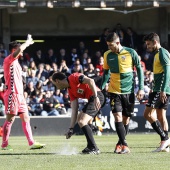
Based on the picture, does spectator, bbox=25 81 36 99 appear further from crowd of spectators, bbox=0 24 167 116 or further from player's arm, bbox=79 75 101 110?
player's arm, bbox=79 75 101 110

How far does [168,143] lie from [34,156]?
2.61 meters

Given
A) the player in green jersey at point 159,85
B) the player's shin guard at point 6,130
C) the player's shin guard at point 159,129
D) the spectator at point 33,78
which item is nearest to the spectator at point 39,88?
the spectator at point 33,78

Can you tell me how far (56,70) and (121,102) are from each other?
1456 centimetres

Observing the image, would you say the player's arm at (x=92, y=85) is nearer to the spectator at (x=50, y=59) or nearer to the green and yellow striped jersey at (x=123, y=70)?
the green and yellow striped jersey at (x=123, y=70)

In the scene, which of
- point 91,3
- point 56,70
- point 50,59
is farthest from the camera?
point 91,3

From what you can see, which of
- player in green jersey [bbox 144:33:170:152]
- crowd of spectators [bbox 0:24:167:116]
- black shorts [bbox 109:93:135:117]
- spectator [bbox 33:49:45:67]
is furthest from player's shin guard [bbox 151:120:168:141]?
spectator [bbox 33:49:45:67]

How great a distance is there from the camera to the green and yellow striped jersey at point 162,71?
13867 millimetres

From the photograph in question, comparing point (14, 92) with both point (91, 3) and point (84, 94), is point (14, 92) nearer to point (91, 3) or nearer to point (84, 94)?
point (84, 94)

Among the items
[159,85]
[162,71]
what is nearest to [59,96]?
[159,85]

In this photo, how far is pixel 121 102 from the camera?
555 inches

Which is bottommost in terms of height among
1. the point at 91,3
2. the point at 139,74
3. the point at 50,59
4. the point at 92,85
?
the point at 50,59

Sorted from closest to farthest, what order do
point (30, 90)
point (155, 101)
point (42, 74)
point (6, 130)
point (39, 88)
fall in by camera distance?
point (155, 101)
point (6, 130)
point (39, 88)
point (30, 90)
point (42, 74)

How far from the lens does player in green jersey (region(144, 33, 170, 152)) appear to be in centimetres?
1391

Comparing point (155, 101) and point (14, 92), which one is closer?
point (155, 101)
